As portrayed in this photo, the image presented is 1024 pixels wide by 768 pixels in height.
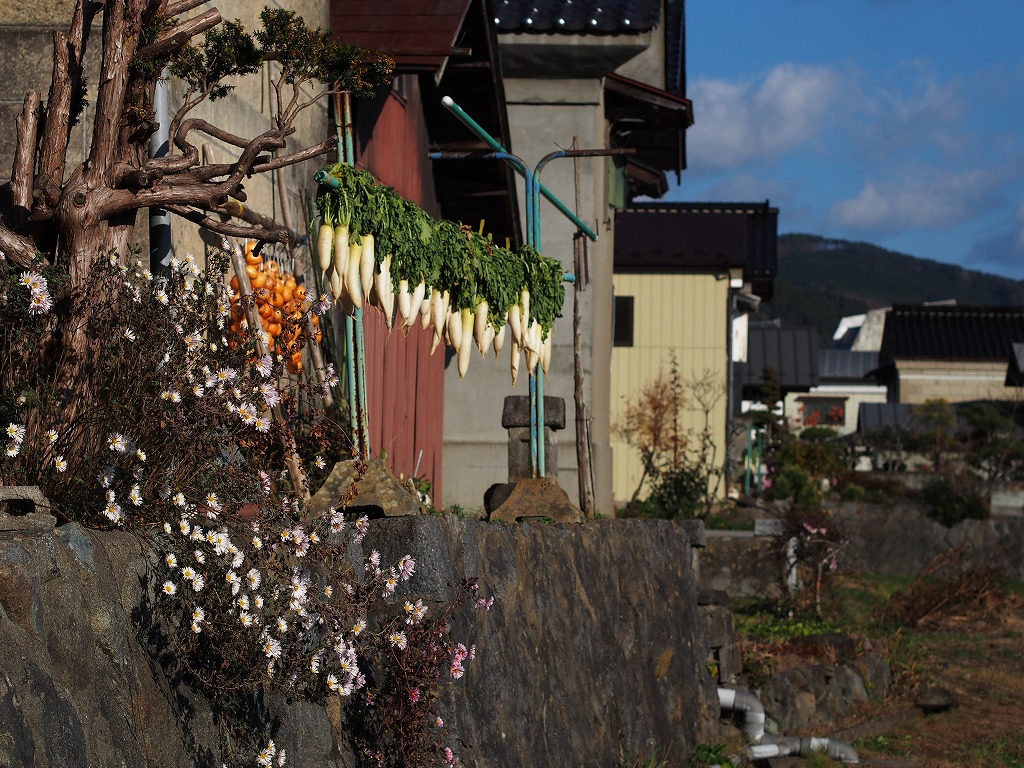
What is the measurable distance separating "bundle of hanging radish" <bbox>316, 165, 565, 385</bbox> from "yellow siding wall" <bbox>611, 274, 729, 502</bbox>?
69.3 ft

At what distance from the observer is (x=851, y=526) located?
83.1 ft

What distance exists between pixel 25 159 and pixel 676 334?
25363 mm

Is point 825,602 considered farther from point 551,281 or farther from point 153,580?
point 153,580

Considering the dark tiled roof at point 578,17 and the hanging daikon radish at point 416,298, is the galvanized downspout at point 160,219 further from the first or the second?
the dark tiled roof at point 578,17

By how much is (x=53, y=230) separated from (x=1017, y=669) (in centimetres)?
1366

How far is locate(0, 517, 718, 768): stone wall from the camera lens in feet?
13.0

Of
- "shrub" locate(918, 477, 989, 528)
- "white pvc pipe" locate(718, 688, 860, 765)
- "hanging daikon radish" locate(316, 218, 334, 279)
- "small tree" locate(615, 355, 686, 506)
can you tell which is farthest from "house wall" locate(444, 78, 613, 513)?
"shrub" locate(918, 477, 989, 528)

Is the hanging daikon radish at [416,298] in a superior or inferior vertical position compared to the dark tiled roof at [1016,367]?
inferior

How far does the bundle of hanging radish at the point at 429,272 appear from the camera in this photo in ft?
21.9

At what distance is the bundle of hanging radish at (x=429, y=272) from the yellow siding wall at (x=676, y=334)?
2111 cm

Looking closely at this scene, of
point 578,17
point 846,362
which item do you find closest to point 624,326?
point 578,17

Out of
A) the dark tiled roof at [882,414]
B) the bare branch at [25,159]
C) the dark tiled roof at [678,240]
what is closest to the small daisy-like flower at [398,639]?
the bare branch at [25,159]

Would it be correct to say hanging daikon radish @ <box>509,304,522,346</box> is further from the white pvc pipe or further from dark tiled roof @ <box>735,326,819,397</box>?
dark tiled roof @ <box>735,326,819,397</box>

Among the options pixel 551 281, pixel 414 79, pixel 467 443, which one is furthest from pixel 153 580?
pixel 467 443
